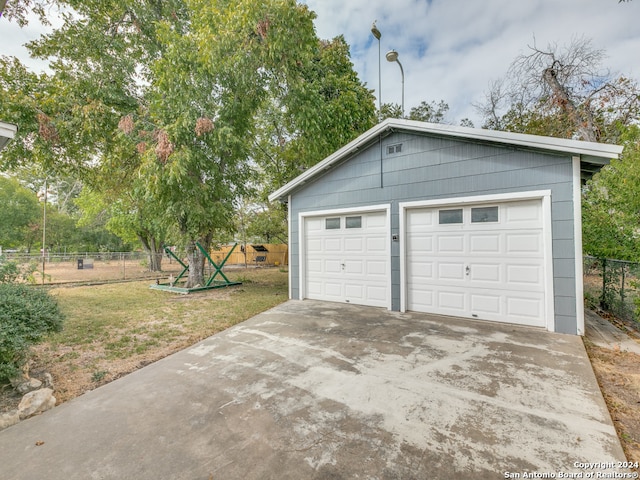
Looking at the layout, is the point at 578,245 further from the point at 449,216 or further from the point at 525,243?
the point at 449,216

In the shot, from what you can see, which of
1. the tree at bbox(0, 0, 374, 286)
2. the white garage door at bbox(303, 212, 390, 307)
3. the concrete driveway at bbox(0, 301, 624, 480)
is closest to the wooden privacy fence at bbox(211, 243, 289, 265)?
the tree at bbox(0, 0, 374, 286)

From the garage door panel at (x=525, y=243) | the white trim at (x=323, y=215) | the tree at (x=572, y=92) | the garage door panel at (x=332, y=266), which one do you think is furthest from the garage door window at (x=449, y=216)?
the tree at (x=572, y=92)

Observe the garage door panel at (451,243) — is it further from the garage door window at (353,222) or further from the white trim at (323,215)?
the garage door window at (353,222)

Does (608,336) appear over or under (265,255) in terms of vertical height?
under

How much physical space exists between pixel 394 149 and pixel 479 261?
273 centimetres

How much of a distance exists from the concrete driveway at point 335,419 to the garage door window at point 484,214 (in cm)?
211

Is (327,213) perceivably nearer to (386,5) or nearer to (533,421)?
(533,421)

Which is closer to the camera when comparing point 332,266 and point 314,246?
point 332,266

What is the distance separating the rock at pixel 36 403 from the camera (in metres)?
2.50

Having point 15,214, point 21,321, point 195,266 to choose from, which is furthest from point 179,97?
point 15,214

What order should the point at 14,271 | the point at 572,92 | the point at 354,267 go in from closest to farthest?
1. the point at 14,271
2. the point at 354,267
3. the point at 572,92

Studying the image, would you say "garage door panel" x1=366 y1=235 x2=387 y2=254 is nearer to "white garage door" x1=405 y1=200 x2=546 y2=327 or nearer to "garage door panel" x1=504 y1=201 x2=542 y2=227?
"white garage door" x1=405 y1=200 x2=546 y2=327

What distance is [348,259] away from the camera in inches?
259

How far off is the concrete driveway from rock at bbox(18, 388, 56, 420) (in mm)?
146
